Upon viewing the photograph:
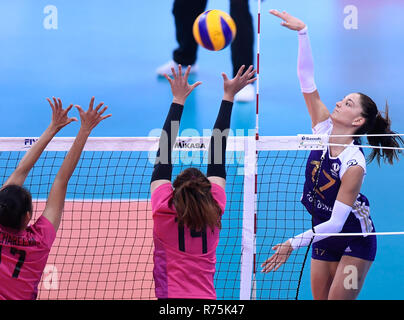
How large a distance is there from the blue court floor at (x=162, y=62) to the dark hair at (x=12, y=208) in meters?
4.04

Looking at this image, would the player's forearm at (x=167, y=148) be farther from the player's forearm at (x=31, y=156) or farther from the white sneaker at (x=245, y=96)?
the white sneaker at (x=245, y=96)

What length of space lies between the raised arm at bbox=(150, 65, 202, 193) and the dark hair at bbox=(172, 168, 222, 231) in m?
0.22

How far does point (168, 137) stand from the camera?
363cm

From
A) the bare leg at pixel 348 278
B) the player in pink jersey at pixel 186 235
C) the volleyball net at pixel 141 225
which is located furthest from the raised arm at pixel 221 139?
the bare leg at pixel 348 278

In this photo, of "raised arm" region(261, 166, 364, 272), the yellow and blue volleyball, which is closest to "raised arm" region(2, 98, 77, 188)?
"raised arm" region(261, 166, 364, 272)

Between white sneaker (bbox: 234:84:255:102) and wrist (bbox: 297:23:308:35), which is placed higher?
wrist (bbox: 297:23:308:35)

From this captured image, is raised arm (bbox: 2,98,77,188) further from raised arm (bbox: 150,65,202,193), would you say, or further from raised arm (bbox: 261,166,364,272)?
raised arm (bbox: 261,166,364,272)

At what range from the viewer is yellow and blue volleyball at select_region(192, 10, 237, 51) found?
597 cm

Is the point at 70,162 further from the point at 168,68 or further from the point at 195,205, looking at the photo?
the point at 168,68

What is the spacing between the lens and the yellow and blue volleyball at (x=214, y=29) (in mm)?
5973

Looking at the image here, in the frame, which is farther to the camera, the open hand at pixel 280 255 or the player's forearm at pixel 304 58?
the player's forearm at pixel 304 58

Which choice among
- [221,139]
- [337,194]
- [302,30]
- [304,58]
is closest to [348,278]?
[337,194]

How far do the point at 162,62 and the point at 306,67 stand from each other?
527 centimetres
